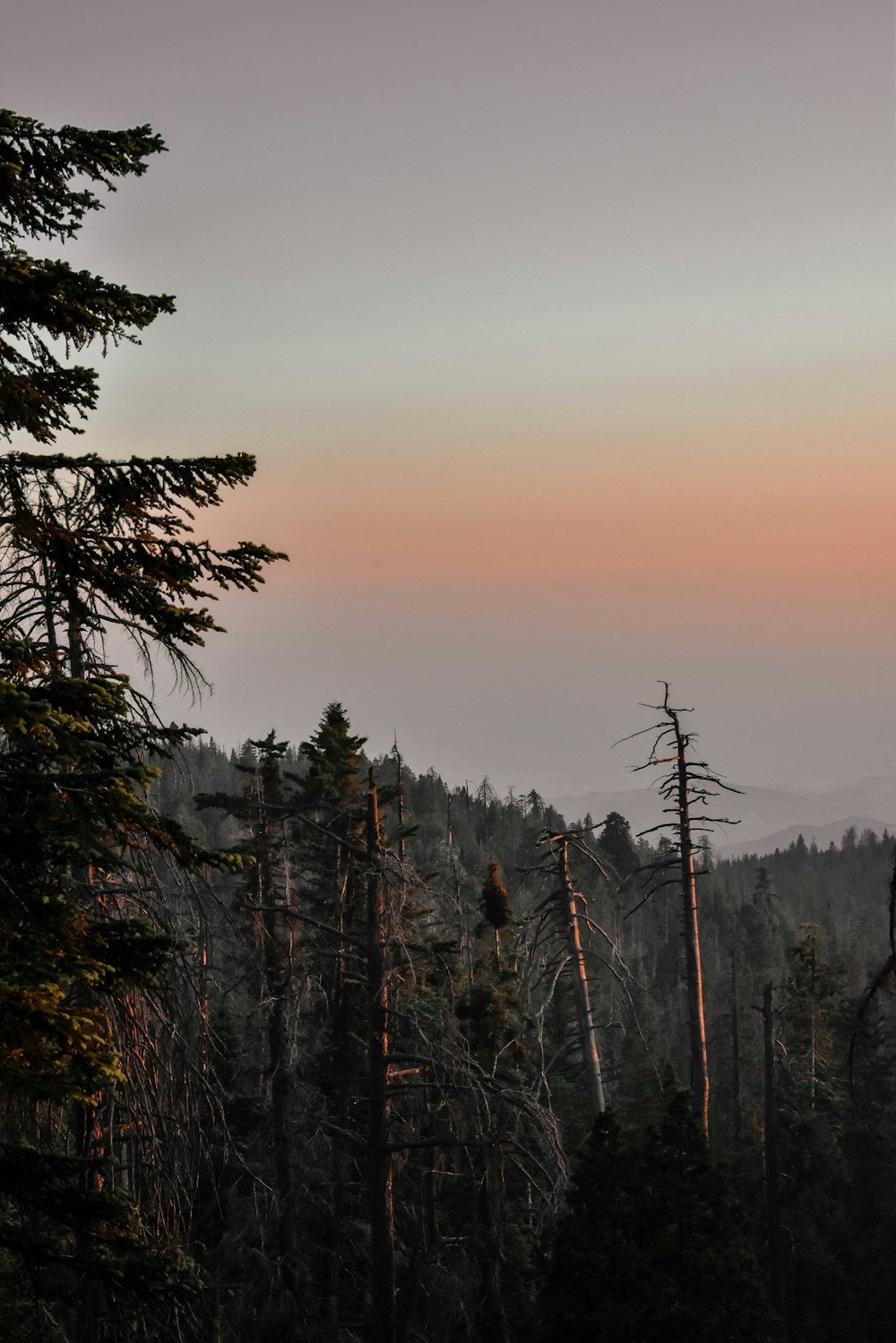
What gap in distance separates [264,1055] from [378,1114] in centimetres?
1410

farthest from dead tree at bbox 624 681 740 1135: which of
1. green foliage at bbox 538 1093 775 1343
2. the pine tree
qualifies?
the pine tree

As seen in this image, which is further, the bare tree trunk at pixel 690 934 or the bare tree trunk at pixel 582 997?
the bare tree trunk at pixel 690 934

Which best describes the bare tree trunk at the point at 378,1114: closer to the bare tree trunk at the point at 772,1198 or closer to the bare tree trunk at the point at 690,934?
the bare tree trunk at the point at 690,934

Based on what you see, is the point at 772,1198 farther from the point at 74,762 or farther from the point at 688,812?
the point at 74,762

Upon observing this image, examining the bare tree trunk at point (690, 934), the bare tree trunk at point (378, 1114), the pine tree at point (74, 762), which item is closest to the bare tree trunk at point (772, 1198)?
the bare tree trunk at point (690, 934)

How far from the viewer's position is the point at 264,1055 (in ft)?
87.7

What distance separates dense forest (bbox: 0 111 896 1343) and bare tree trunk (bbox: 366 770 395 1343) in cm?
4

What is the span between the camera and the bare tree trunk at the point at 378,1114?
13.2 meters

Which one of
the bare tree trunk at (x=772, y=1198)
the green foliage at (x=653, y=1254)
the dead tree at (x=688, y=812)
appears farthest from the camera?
the bare tree trunk at (x=772, y=1198)

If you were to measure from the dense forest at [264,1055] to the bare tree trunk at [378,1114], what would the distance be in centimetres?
4

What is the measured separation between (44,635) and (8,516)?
1.40 m

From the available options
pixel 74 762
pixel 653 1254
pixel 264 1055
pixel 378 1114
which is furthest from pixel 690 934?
pixel 74 762

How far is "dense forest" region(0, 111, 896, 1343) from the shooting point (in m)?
5.76

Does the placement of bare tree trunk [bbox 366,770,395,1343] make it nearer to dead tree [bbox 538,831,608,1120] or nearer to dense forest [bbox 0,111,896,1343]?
dense forest [bbox 0,111,896,1343]
